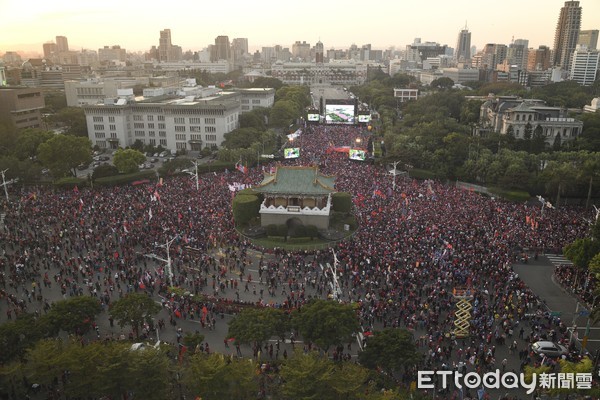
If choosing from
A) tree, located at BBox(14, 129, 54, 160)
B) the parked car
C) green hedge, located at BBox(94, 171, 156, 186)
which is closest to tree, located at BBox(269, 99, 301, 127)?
green hedge, located at BBox(94, 171, 156, 186)

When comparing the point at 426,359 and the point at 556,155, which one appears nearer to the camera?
the point at 426,359

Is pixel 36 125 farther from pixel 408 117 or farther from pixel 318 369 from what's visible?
pixel 318 369

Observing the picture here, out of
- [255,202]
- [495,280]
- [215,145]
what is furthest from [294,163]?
[495,280]

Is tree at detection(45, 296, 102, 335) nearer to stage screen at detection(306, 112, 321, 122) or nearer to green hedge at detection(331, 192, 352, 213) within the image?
green hedge at detection(331, 192, 352, 213)

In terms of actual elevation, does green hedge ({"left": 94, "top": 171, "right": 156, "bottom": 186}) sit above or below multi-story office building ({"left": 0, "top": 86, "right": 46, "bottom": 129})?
below

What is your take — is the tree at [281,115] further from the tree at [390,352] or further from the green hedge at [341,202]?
the tree at [390,352]

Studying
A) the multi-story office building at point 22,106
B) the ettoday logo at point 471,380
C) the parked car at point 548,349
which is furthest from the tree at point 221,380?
the multi-story office building at point 22,106
